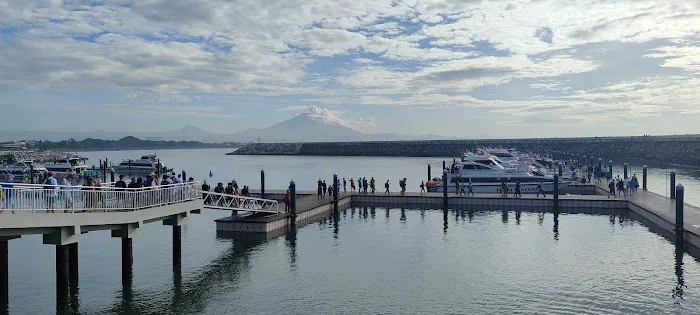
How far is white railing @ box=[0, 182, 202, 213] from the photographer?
57.5 ft

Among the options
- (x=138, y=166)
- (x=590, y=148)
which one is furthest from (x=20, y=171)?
(x=590, y=148)

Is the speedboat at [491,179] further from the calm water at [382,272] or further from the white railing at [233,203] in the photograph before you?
the white railing at [233,203]

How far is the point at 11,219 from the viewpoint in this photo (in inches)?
675

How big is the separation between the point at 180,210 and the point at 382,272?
9.22 metres

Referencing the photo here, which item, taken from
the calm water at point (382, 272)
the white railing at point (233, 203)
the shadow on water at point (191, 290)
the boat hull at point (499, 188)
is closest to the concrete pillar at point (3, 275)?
the calm water at point (382, 272)

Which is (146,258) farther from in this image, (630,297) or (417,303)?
(630,297)

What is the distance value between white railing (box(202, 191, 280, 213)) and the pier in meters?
0.06

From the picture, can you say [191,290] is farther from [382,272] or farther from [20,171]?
[20,171]

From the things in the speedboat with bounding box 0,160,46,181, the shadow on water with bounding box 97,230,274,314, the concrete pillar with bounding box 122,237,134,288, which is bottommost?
the shadow on water with bounding box 97,230,274,314

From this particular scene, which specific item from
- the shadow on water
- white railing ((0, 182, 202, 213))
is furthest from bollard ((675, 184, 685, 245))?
white railing ((0, 182, 202, 213))

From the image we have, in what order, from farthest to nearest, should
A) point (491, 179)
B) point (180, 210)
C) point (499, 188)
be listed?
1. point (491, 179)
2. point (499, 188)
3. point (180, 210)

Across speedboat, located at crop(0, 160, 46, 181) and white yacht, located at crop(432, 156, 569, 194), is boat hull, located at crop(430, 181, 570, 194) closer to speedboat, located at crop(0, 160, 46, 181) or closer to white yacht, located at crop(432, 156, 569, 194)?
white yacht, located at crop(432, 156, 569, 194)

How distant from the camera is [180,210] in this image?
2566 centimetres

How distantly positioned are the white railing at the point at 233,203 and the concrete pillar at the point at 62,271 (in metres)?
8.92
